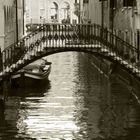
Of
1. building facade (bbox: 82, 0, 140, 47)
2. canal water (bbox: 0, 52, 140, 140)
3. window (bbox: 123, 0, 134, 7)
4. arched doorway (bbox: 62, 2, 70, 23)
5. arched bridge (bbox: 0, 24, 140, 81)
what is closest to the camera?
canal water (bbox: 0, 52, 140, 140)

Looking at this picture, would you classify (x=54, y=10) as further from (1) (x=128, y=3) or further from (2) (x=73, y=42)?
(2) (x=73, y=42)

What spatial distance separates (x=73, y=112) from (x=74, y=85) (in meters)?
11.0

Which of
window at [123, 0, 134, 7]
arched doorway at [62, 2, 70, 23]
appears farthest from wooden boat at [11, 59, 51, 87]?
arched doorway at [62, 2, 70, 23]

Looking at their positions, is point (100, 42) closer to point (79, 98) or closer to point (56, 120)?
point (79, 98)

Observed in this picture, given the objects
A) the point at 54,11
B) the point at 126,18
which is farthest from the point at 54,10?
the point at 126,18

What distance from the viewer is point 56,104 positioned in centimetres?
3092

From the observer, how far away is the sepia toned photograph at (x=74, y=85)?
24.7 m

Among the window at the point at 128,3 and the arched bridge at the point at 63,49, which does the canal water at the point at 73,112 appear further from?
the window at the point at 128,3

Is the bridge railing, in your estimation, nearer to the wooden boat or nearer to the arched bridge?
the arched bridge

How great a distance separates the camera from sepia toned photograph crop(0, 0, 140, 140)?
2469 centimetres

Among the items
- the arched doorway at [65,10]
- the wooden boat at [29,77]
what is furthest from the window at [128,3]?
the arched doorway at [65,10]

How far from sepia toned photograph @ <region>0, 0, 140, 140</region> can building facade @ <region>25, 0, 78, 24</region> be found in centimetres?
6864

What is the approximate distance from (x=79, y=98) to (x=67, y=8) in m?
88.5

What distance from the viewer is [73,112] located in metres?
28.5
